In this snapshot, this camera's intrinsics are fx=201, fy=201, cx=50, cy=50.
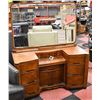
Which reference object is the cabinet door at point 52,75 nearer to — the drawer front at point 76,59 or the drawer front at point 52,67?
the drawer front at point 52,67

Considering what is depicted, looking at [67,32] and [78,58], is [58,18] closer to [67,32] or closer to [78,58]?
[67,32]

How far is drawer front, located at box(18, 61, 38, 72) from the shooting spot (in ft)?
10.7

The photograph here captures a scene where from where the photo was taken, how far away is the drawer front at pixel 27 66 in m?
3.26

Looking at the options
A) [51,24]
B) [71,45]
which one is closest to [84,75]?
[71,45]

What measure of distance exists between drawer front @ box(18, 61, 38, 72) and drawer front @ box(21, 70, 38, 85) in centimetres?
7

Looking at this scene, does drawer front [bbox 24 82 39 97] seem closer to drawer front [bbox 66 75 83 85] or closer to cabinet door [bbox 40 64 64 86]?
cabinet door [bbox 40 64 64 86]

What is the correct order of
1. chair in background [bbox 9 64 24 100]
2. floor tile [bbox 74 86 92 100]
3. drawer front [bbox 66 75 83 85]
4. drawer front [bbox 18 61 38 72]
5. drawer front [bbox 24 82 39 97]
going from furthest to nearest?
drawer front [bbox 66 75 83 85]
floor tile [bbox 74 86 92 100]
drawer front [bbox 24 82 39 97]
drawer front [bbox 18 61 38 72]
chair in background [bbox 9 64 24 100]

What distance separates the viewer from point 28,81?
340 cm

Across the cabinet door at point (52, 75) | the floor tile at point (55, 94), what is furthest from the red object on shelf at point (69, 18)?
the floor tile at point (55, 94)

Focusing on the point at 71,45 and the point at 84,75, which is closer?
the point at 84,75

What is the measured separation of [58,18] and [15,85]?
5.90 ft

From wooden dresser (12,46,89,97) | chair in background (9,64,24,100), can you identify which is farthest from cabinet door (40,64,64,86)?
chair in background (9,64,24,100)

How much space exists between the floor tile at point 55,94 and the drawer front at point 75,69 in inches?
15.0
